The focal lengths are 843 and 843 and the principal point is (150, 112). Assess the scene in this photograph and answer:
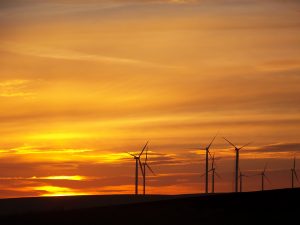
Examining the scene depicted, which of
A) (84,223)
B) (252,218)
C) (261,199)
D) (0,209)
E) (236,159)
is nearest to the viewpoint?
(252,218)

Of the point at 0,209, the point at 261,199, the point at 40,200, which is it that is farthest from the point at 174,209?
the point at 40,200

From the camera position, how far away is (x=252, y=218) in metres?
101

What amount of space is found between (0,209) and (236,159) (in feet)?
160

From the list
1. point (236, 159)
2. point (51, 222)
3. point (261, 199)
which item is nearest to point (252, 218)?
point (261, 199)

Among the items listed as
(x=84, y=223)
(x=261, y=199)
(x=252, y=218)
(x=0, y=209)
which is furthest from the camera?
(x=0, y=209)

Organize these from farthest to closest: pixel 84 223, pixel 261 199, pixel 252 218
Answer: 1. pixel 261 199
2. pixel 84 223
3. pixel 252 218

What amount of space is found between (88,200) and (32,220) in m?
59.6

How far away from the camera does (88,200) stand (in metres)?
176

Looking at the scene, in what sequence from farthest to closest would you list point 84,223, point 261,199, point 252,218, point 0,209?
A: 1. point 0,209
2. point 261,199
3. point 84,223
4. point 252,218

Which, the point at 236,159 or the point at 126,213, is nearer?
the point at 126,213

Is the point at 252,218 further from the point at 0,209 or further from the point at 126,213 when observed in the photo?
the point at 0,209

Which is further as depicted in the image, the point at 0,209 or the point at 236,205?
the point at 0,209

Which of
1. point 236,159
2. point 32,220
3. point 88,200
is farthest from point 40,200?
point 32,220

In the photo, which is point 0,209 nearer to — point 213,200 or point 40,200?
point 40,200
